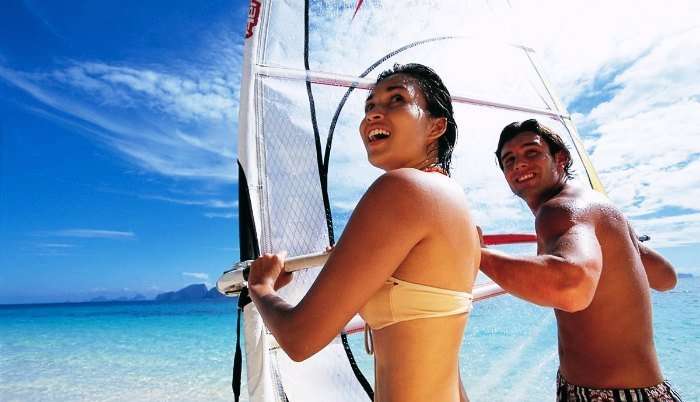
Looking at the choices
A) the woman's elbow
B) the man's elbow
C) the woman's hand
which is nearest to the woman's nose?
the woman's hand

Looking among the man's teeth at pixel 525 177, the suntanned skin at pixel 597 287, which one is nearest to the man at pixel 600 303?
the suntanned skin at pixel 597 287

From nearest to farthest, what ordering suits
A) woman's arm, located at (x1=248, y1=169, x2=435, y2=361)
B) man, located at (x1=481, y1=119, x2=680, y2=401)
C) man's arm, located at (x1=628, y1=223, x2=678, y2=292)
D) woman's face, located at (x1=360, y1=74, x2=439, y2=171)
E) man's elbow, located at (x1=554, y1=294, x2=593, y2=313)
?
woman's arm, located at (x1=248, y1=169, x2=435, y2=361), woman's face, located at (x1=360, y1=74, x2=439, y2=171), man's elbow, located at (x1=554, y1=294, x2=593, y2=313), man, located at (x1=481, y1=119, x2=680, y2=401), man's arm, located at (x1=628, y1=223, x2=678, y2=292)

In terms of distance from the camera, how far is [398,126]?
132 cm

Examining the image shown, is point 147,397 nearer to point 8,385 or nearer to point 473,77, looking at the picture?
point 8,385

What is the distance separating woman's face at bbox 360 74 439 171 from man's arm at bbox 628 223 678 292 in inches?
70.5

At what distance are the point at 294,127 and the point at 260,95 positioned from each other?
239 mm

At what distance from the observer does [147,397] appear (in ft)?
34.2

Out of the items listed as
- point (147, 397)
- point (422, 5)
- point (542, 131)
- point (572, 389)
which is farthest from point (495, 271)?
point (147, 397)

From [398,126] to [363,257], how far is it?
1.62 feet

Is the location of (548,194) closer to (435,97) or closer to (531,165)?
(531,165)

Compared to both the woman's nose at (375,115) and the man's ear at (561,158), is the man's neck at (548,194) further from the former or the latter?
the woman's nose at (375,115)

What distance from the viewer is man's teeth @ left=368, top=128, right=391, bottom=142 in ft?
4.35

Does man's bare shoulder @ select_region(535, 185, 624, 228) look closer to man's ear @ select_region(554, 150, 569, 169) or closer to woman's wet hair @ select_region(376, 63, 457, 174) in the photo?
man's ear @ select_region(554, 150, 569, 169)

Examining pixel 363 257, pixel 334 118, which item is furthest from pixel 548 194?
pixel 363 257
